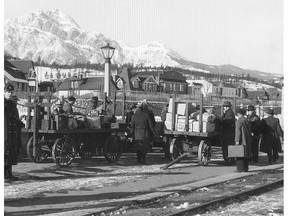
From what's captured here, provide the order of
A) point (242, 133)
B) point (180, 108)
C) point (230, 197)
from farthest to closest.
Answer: point (180, 108)
point (242, 133)
point (230, 197)

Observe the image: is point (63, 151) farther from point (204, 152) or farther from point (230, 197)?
point (230, 197)

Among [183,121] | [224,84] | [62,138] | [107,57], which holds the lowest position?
[62,138]

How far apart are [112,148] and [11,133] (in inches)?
181

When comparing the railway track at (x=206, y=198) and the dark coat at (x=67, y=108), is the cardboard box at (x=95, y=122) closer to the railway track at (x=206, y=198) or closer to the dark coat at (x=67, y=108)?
the dark coat at (x=67, y=108)

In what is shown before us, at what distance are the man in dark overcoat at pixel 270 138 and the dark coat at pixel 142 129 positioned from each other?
3.91 meters

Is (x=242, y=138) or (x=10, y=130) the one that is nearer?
(x=10, y=130)

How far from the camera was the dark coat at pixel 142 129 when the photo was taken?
14.2 m

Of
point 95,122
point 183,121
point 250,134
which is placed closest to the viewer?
point 250,134

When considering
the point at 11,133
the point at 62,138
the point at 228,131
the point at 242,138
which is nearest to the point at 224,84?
the point at 228,131

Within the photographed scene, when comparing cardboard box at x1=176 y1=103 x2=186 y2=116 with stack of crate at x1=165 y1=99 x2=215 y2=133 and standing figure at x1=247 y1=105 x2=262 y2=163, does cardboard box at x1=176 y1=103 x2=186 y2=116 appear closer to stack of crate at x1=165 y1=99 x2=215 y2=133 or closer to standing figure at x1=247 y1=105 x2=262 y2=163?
stack of crate at x1=165 y1=99 x2=215 y2=133

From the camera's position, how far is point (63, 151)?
41.4 ft

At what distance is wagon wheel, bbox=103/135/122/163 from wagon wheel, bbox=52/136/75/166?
4.10 ft

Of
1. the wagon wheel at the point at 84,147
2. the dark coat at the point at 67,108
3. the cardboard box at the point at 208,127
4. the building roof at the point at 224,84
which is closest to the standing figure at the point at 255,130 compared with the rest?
the cardboard box at the point at 208,127

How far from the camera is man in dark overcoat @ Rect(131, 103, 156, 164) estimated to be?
46.7 ft
